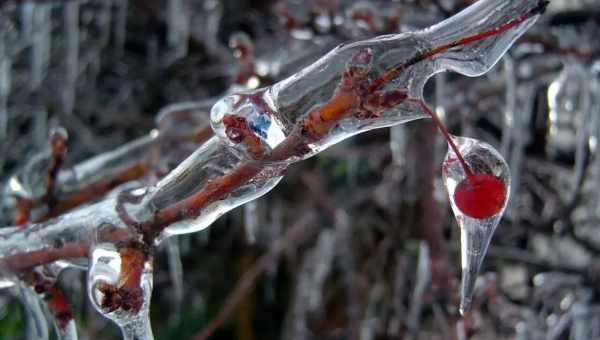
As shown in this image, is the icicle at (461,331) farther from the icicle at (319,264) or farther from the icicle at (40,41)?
the icicle at (40,41)

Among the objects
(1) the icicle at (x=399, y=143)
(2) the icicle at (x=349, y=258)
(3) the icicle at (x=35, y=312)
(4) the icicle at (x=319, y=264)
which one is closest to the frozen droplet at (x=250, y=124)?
(3) the icicle at (x=35, y=312)

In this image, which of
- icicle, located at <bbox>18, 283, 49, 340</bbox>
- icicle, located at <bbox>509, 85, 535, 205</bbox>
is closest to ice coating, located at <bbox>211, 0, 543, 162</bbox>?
icicle, located at <bbox>18, 283, 49, 340</bbox>

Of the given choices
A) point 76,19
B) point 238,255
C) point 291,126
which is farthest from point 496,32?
point 238,255

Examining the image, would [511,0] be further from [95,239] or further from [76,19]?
[76,19]

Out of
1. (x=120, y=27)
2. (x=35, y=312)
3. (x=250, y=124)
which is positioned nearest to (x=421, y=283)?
(x=35, y=312)

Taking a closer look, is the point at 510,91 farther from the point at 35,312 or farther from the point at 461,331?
the point at 35,312
